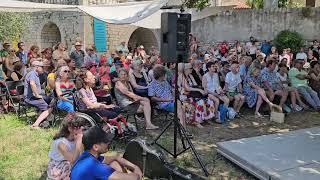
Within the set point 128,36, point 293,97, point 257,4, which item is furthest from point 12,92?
point 257,4

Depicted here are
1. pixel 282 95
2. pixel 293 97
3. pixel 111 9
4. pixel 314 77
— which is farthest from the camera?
pixel 111 9

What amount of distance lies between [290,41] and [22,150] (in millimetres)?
12096

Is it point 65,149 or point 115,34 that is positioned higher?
point 115,34

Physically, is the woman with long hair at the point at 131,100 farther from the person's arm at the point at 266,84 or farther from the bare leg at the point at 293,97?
the bare leg at the point at 293,97

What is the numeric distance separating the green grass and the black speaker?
7.73 feet

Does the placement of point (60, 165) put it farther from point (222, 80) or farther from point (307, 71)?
point (307, 71)

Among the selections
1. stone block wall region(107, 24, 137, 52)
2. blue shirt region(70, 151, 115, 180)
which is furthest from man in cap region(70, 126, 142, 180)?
→ stone block wall region(107, 24, 137, 52)

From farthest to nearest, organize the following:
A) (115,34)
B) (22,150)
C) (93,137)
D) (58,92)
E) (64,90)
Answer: (115,34)
(64,90)
(58,92)
(22,150)
(93,137)

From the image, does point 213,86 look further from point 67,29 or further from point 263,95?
point 67,29

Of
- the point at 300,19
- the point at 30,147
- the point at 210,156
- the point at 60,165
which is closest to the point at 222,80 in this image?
the point at 210,156

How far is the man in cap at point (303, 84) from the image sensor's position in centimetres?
861

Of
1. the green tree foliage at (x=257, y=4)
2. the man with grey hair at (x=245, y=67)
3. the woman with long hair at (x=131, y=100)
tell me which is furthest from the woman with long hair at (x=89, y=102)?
the green tree foliage at (x=257, y=4)

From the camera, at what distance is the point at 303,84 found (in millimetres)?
8836

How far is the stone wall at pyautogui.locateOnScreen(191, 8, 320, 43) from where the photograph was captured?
15016 millimetres
